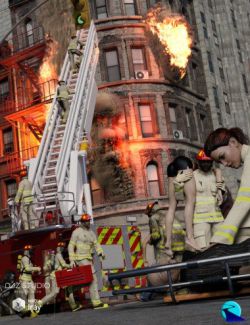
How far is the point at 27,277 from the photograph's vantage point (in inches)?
438

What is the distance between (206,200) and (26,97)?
25936 mm

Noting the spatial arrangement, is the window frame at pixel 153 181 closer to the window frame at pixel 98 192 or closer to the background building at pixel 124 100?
the background building at pixel 124 100

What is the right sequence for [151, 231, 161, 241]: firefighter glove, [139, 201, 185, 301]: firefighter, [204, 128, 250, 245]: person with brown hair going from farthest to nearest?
1. [151, 231, 161, 241]: firefighter glove
2. [139, 201, 185, 301]: firefighter
3. [204, 128, 250, 245]: person with brown hair

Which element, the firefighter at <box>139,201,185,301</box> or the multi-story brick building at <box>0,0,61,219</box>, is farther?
the multi-story brick building at <box>0,0,61,219</box>

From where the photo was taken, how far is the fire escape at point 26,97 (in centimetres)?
3043

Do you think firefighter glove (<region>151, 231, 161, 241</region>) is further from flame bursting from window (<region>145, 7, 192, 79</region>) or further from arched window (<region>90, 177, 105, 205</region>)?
flame bursting from window (<region>145, 7, 192, 79</region>)

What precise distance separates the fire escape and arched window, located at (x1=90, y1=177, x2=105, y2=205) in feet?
13.7

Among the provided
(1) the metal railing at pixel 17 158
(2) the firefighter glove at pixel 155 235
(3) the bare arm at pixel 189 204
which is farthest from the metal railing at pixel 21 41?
(3) the bare arm at pixel 189 204

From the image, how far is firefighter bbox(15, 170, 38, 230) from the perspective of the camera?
1345cm

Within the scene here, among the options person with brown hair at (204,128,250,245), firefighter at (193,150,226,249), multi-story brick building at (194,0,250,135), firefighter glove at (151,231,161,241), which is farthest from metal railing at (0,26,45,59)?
person with brown hair at (204,128,250,245)

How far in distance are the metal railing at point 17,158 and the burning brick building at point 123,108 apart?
0.06m

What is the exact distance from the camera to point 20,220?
13766 millimetres

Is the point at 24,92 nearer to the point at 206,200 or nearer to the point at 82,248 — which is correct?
the point at 82,248

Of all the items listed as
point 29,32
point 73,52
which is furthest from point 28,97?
point 73,52
